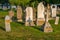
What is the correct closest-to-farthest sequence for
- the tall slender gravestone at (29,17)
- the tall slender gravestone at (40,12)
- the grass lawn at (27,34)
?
1. the grass lawn at (27,34)
2. the tall slender gravestone at (29,17)
3. the tall slender gravestone at (40,12)

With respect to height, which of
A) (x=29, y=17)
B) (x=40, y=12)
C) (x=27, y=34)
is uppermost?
(x=40, y=12)

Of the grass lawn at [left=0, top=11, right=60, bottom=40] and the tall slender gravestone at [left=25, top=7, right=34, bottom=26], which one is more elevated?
the tall slender gravestone at [left=25, top=7, right=34, bottom=26]

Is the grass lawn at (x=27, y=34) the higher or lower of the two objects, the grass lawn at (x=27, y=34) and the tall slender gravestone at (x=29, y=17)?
the lower

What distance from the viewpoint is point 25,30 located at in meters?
17.6

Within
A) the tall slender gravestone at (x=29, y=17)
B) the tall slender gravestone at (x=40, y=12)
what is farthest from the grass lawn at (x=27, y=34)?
the tall slender gravestone at (x=40, y=12)

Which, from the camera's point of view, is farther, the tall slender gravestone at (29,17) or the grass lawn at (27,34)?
the tall slender gravestone at (29,17)

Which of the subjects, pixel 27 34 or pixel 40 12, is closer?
pixel 27 34

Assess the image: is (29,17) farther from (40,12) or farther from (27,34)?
(27,34)

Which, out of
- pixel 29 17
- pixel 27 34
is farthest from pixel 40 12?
pixel 27 34

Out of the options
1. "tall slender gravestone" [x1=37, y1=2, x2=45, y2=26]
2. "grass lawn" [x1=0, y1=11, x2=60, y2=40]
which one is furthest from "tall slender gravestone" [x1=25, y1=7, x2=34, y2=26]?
"grass lawn" [x1=0, y1=11, x2=60, y2=40]

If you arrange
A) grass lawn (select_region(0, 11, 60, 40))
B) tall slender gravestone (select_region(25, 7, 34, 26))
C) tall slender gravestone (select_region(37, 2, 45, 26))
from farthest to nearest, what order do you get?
tall slender gravestone (select_region(37, 2, 45, 26)) < tall slender gravestone (select_region(25, 7, 34, 26)) < grass lawn (select_region(0, 11, 60, 40))

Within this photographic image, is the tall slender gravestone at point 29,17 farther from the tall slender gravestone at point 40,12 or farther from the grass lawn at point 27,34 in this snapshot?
the grass lawn at point 27,34

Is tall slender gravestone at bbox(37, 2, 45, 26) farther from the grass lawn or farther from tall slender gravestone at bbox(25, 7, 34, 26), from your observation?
the grass lawn

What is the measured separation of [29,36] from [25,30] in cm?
211
